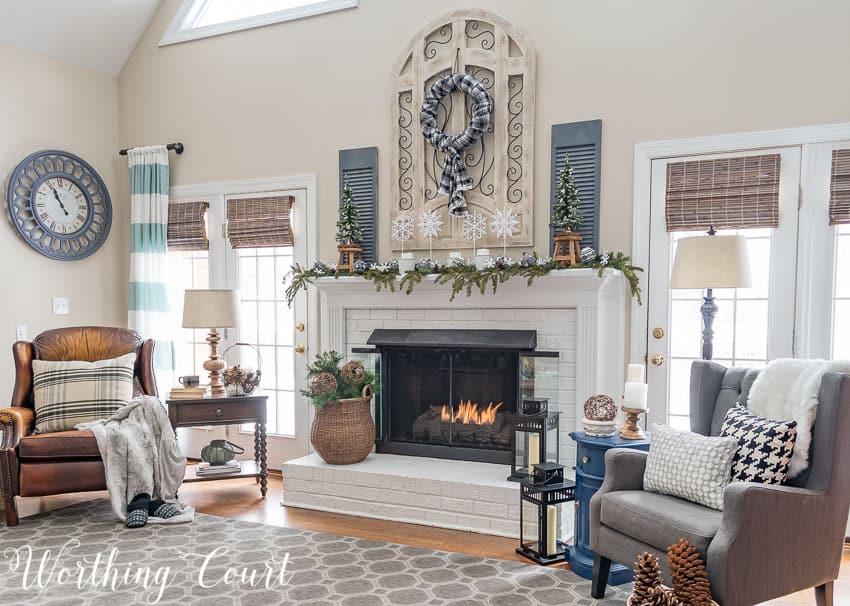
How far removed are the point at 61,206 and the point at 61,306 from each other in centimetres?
75

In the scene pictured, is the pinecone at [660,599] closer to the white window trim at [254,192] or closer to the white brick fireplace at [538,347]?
the white brick fireplace at [538,347]

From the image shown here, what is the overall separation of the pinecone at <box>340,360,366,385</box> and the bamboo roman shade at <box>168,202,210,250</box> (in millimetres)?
1728

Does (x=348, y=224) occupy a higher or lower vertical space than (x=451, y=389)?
higher

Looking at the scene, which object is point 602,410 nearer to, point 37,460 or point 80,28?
point 37,460

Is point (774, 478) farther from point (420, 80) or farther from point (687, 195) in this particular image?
point (420, 80)

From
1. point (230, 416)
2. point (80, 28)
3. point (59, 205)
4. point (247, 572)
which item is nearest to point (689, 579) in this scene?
point (247, 572)

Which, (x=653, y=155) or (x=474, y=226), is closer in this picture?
(x=653, y=155)

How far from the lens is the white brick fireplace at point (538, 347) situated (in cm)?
360

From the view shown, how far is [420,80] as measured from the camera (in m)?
4.18

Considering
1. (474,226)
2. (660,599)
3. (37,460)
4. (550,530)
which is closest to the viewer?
→ (660,599)

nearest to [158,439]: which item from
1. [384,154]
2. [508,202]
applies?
[384,154]

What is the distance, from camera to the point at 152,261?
16.5ft

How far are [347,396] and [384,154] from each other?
1.60m

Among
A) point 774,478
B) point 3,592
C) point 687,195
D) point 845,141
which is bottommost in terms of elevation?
point 3,592
